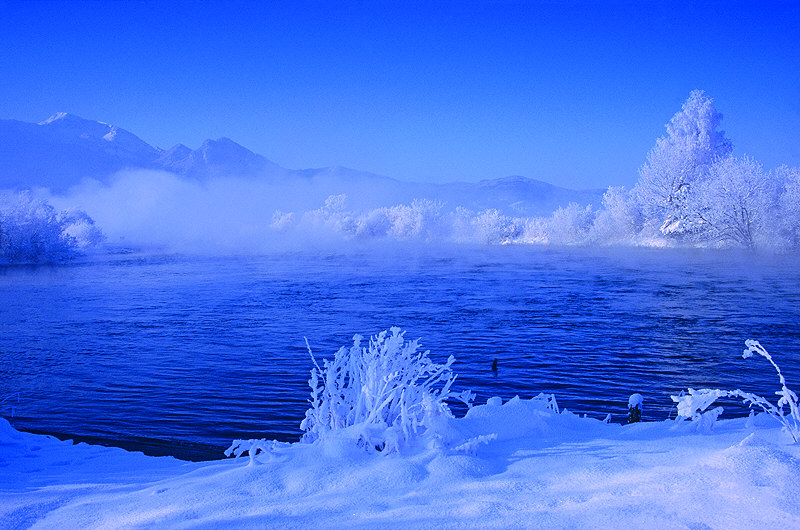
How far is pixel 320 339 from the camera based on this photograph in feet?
46.3

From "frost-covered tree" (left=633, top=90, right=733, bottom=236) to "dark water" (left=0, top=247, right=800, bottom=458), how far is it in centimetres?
2231

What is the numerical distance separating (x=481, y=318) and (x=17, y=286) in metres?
22.0

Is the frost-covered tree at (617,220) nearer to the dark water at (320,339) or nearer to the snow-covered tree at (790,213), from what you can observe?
the snow-covered tree at (790,213)

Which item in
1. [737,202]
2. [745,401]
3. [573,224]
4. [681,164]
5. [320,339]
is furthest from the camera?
[573,224]

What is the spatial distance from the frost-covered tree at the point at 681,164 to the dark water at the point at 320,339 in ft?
73.2

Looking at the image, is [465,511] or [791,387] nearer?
[465,511]

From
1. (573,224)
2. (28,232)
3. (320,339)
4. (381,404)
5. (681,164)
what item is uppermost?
(681,164)

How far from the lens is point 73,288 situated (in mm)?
25703

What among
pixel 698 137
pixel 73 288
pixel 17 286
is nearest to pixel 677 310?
pixel 73 288

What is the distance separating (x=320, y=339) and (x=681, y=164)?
4848cm

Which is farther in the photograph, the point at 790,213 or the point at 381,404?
the point at 790,213

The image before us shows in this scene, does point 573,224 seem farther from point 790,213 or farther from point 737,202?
point 790,213

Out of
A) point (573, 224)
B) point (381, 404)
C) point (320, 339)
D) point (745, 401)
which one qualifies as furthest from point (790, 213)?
point (381, 404)

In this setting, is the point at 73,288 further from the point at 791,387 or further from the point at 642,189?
the point at 642,189
